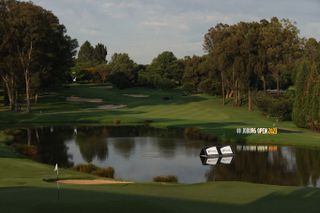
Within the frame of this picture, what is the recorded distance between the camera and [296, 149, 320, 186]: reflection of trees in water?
38188 mm

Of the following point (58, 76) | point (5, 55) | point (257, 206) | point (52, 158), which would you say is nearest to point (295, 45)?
point (58, 76)

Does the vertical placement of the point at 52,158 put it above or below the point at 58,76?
below

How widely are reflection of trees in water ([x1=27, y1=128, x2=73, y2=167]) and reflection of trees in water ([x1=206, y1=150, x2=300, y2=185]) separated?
540 inches

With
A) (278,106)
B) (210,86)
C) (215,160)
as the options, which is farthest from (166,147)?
(210,86)

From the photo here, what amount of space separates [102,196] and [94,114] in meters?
66.2

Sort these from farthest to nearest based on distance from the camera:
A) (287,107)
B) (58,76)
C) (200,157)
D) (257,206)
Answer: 1. (58,76)
2. (287,107)
3. (200,157)
4. (257,206)

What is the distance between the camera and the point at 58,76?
331 ft

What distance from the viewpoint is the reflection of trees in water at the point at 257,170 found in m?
37.9

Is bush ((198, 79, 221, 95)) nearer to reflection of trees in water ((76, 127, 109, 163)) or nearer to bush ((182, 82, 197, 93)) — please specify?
bush ((182, 82, 197, 93))

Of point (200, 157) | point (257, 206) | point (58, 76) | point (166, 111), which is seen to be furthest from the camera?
point (58, 76)

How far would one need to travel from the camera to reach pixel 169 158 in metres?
47.2

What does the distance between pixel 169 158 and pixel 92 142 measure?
1500 centimetres

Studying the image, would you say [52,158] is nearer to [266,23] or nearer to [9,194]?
[9,194]

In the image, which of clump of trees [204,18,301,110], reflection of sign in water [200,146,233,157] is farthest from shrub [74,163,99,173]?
clump of trees [204,18,301,110]
